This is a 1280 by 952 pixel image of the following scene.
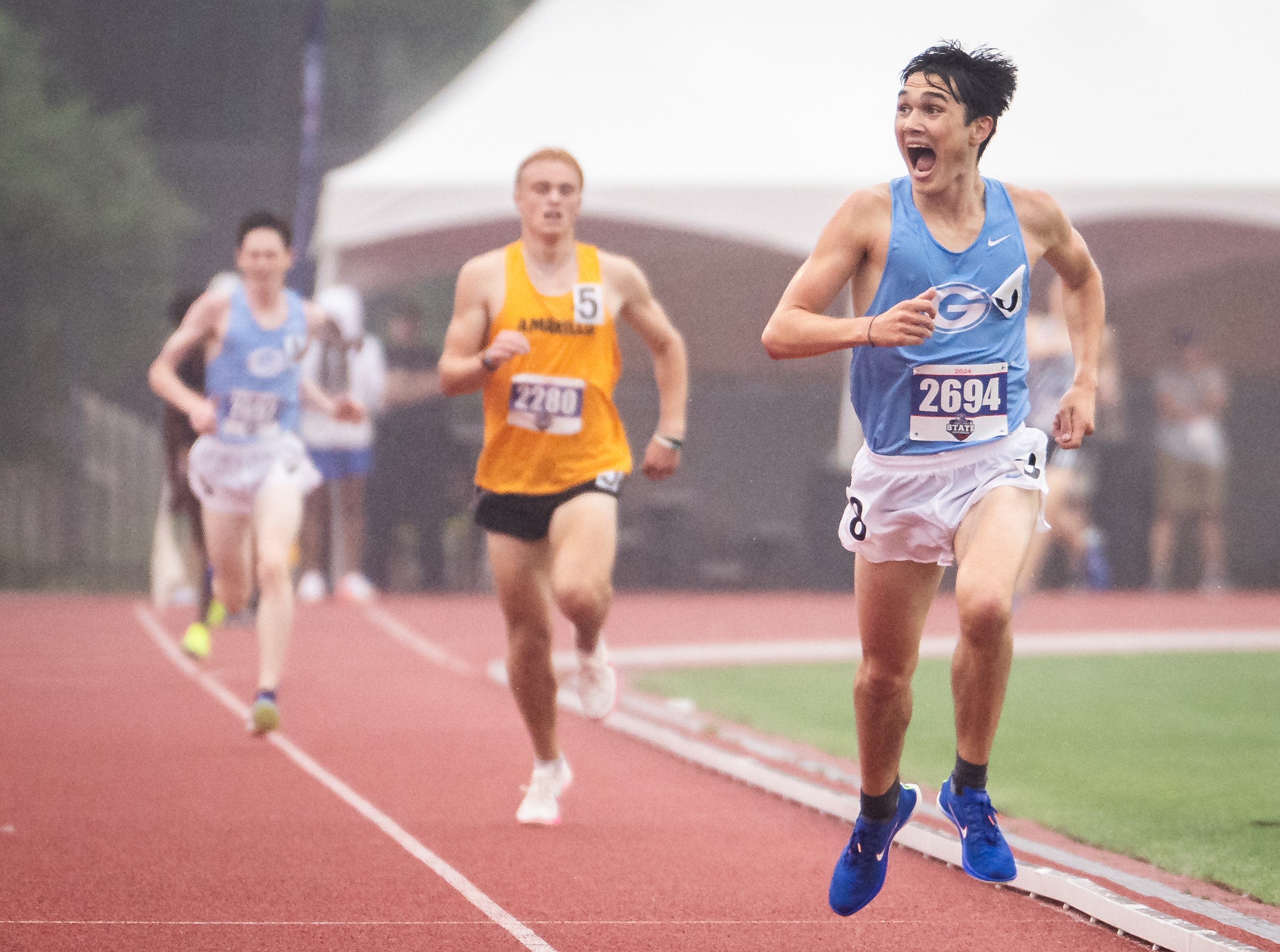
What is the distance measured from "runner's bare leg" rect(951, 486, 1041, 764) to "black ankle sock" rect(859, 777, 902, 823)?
0.21 metres

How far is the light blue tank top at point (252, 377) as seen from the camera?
28.9 ft

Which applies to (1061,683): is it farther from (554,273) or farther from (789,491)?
(789,491)

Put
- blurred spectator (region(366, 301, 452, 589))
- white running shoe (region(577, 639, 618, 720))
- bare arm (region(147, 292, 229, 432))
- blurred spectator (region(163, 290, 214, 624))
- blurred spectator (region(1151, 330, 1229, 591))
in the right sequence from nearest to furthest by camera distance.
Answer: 1. white running shoe (region(577, 639, 618, 720))
2. bare arm (region(147, 292, 229, 432))
3. blurred spectator (region(163, 290, 214, 624))
4. blurred spectator (region(366, 301, 452, 589))
5. blurred spectator (region(1151, 330, 1229, 591))

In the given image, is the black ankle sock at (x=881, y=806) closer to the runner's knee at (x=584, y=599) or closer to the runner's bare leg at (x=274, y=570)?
the runner's knee at (x=584, y=599)

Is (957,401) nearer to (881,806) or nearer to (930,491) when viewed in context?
(930,491)

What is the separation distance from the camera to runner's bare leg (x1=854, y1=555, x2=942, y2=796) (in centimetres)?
482

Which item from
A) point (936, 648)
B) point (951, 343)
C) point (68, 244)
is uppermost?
point (68, 244)

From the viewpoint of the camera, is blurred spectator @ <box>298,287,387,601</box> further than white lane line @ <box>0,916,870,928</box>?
Yes

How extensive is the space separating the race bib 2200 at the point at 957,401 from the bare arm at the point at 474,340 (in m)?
1.66

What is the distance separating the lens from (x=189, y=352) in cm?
903

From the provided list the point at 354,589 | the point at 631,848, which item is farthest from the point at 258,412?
the point at 354,589

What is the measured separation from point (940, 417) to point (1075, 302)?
2.26 feet

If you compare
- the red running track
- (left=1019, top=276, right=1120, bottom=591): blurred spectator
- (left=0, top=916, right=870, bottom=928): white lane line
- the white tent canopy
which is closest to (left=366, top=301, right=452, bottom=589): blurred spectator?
the white tent canopy

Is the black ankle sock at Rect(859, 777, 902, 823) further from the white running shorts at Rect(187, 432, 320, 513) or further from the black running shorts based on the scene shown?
the white running shorts at Rect(187, 432, 320, 513)
